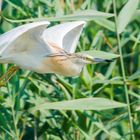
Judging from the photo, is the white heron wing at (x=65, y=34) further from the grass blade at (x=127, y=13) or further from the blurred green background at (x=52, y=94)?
the blurred green background at (x=52, y=94)

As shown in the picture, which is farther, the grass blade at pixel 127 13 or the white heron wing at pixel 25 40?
the grass blade at pixel 127 13

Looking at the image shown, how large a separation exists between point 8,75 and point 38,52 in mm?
190

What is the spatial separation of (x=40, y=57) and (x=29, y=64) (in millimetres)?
25

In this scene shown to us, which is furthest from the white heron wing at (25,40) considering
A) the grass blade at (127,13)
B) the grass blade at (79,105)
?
the grass blade at (127,13)

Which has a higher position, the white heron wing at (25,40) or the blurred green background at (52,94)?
the white heron wing at (25,40)

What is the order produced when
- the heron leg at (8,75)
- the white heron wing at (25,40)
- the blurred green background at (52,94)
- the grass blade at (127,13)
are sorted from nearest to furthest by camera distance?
1. the white heron wing at (25,40)
2. the heron leg at (8,75)
3. the grass blade at (127,13)
4. the blurred green background at (52,94)

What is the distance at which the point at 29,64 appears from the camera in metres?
1.41

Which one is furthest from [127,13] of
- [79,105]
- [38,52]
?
[38,52]

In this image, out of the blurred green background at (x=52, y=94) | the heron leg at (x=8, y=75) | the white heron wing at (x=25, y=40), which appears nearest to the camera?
the white heron wing at (x=25, y=40)

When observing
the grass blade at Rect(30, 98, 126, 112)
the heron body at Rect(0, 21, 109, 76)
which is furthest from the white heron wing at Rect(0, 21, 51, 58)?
the grass blade at Rect(30, 98, 126, 112)

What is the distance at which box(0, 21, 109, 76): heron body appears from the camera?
1404 millimetres

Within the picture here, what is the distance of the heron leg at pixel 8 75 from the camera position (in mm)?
1523

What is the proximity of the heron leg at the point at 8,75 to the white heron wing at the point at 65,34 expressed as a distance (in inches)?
3.8

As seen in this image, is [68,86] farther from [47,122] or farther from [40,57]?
[40,57]
